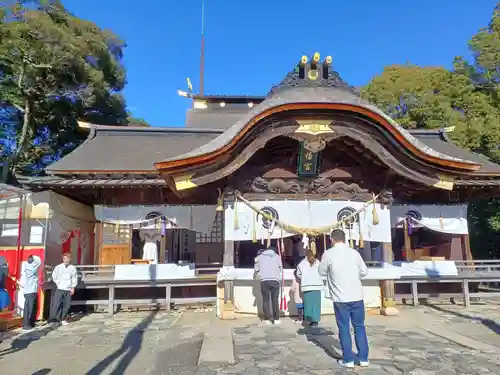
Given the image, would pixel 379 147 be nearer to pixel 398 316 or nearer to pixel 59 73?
pixel 398 316

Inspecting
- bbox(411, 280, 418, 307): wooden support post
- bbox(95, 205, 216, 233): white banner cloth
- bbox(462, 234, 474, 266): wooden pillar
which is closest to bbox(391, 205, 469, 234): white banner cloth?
bbox(462, 234, 474, 266): wooden pillar

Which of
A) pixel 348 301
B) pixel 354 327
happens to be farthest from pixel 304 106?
pixel 354 327

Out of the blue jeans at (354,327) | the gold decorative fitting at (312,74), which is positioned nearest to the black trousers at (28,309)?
the blue jeans at (354,327)

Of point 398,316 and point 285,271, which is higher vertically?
point 285,271

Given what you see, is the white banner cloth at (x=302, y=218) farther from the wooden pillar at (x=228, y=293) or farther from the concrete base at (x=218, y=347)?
the concrete base at (x=218, y=347)

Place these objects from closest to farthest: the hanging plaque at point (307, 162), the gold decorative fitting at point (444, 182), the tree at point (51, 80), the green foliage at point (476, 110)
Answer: the hanging plaque at point (307, 162) < the gold decorative fitting at point (444, 182) < the green foliage at point (476, 110) < the tree at point (51, 80)

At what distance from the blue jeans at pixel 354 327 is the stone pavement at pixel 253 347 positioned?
178 millimetres

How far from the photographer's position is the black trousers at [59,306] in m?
8.86

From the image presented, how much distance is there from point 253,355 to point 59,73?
21161mm

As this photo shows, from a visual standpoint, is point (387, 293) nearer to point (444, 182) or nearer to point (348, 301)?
point (444, 182)

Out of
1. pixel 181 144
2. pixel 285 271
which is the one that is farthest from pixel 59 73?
pixel 285 271

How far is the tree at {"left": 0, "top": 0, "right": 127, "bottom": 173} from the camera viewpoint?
63.3 ft

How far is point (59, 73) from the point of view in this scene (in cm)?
2142

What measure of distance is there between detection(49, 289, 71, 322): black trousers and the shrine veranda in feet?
3.88
